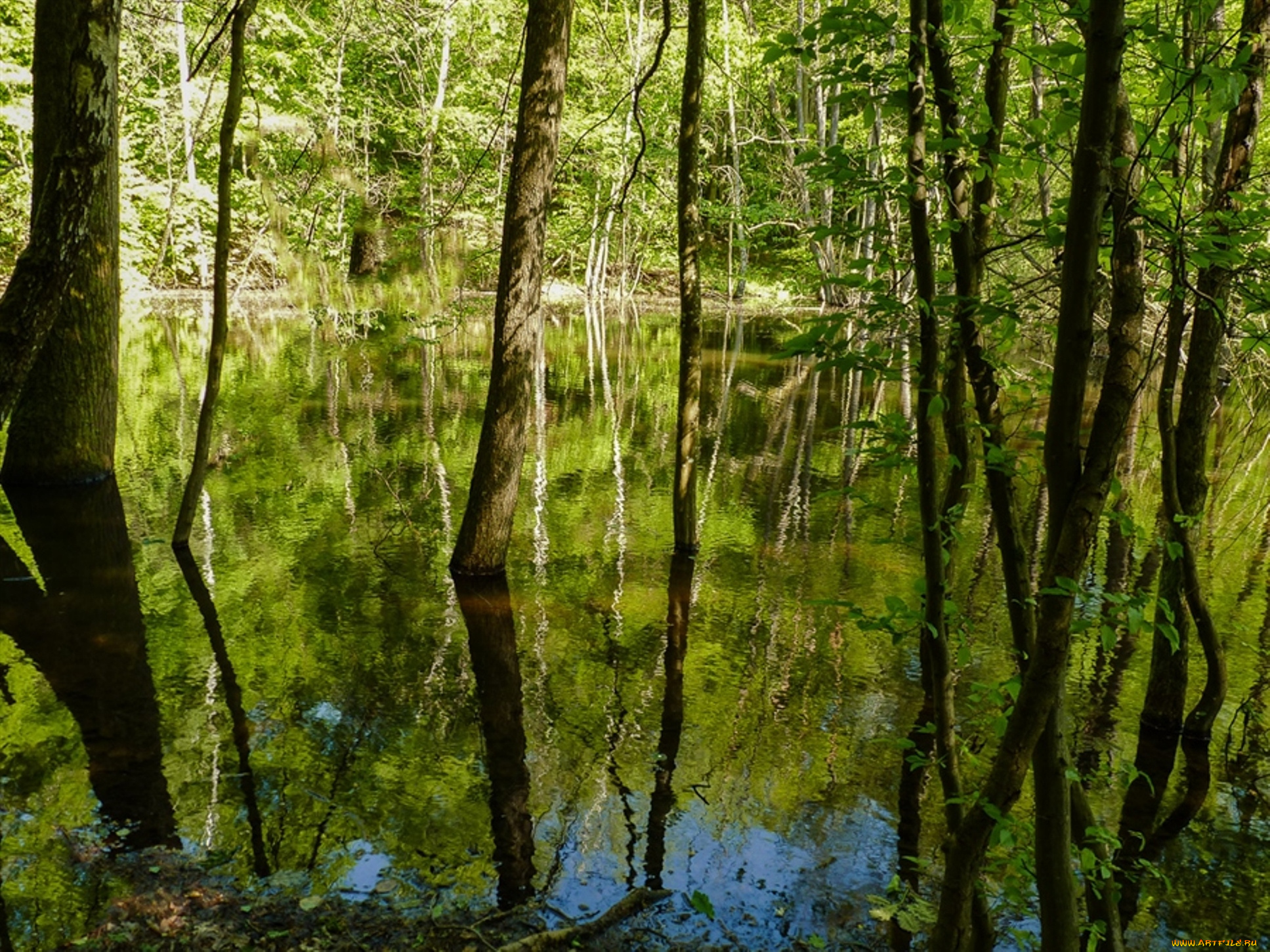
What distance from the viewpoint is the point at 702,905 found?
389 cm

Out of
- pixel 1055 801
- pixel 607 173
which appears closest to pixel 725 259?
pixel 607 173

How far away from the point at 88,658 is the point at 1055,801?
6.09m

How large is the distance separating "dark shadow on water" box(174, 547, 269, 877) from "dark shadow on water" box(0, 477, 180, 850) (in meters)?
0.36

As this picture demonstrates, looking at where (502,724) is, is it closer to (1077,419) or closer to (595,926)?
(595,926)

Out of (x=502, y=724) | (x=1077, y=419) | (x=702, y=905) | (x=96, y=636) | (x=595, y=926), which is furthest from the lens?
(x=96, y=636)

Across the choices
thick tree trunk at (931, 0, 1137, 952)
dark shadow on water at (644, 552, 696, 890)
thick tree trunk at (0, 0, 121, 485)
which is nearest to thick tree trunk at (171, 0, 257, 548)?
thick tree trunk at (0, 0, 121, 485)

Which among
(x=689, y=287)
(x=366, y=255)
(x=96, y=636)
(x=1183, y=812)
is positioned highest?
(x=366, y=255)

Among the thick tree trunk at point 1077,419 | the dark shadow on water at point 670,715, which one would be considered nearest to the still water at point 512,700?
the dark shadow on water at point 670,715

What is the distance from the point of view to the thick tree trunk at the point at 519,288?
727 cm

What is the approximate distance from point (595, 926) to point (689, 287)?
6.13 metres

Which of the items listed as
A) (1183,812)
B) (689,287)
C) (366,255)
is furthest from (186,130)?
(1183,812)

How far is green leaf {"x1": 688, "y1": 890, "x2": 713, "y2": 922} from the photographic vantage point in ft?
12.6

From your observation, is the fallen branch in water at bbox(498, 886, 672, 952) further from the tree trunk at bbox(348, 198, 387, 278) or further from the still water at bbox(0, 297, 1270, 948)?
the tree trunk at bbox(348, 198, 387, 278)

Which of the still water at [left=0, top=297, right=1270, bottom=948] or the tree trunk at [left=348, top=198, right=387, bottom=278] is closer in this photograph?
the still water at [left=0, top=297, right=1270, bottom=948]
